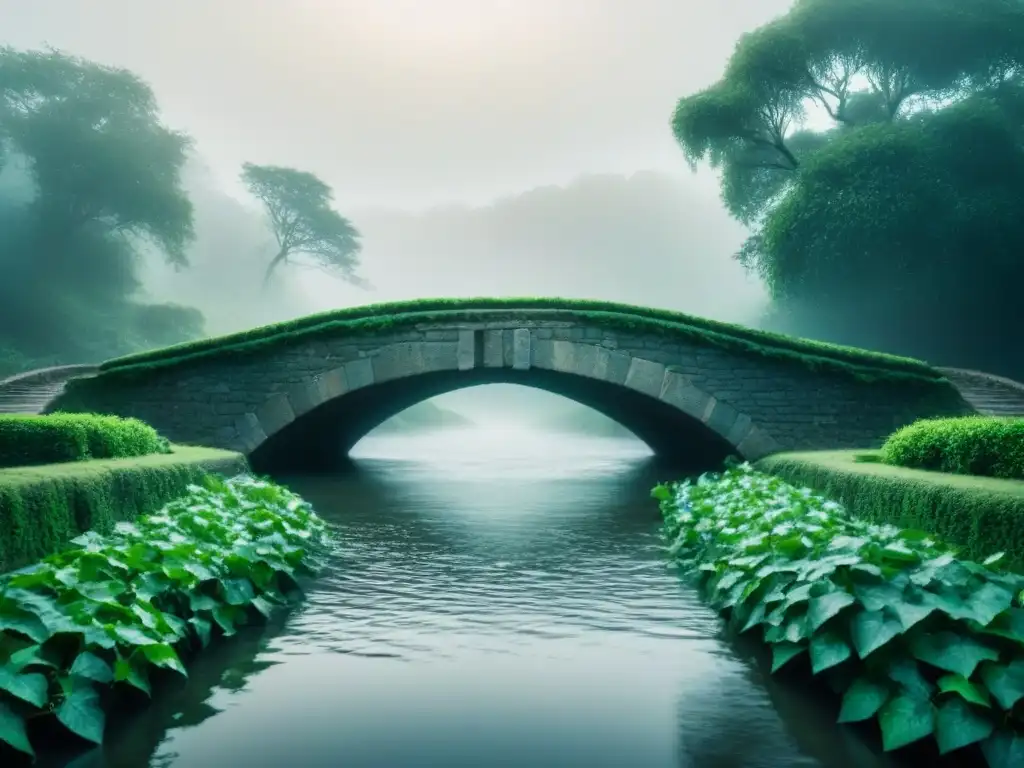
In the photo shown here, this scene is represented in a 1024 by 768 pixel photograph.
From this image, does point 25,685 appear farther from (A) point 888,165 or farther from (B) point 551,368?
(A) point 888,165

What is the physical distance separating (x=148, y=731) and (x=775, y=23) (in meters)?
31.8

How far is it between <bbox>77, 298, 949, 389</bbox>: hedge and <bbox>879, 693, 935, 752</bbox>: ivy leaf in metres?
11.9

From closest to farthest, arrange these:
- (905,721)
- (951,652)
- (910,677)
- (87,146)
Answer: (905,721)
(951,652)
(910,677)
(87,146)

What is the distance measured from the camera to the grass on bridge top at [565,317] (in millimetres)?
16062

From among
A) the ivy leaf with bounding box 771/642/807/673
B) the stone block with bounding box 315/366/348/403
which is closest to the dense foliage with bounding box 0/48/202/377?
the stone block with bounding box 315/366/348/403

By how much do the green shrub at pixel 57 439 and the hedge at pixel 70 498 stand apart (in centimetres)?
31

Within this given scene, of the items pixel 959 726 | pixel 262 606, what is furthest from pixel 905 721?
pixel 262 606

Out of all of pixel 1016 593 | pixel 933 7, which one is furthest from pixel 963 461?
pixel 933 7

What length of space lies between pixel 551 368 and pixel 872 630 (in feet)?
38.6

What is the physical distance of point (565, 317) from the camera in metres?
16.2

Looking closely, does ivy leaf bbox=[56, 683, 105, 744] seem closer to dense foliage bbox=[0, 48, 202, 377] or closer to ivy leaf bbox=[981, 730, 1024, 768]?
ivy leaf bbox=[981, 730, 1024, 768]

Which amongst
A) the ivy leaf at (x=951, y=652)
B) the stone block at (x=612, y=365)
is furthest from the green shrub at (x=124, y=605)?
the stone block at (x=612, y=365)

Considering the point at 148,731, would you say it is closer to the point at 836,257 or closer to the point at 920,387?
the point at 920,387

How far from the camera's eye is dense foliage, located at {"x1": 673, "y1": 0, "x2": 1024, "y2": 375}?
88.4 feet
